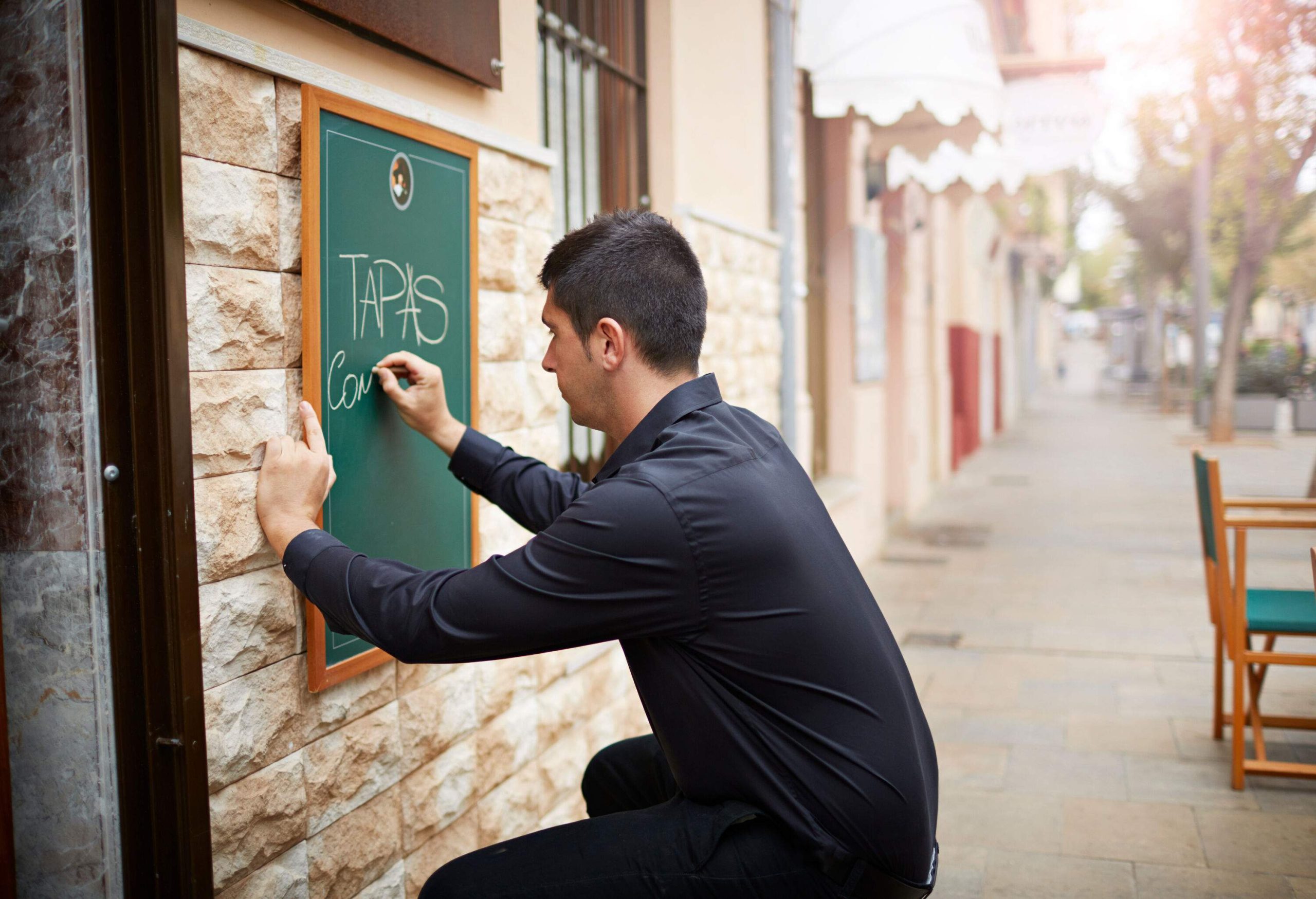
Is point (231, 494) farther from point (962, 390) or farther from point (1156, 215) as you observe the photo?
point (1156, 215)

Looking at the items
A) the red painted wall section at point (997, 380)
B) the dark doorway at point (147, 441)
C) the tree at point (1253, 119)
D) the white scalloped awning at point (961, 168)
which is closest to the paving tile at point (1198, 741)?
the dark doorway at point (147, 441)

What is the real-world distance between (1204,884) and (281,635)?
306 centimetres

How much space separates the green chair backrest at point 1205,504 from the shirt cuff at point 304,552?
3.82 metres

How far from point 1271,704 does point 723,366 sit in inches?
122

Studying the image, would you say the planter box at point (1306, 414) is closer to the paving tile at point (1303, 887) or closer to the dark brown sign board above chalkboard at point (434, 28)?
the paving tile at point (1303, 887)

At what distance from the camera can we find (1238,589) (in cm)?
444

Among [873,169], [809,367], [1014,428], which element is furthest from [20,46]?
[1014,428]

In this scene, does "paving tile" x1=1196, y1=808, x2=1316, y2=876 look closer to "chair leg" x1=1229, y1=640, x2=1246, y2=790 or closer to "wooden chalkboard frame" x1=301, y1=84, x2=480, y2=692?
"chair leg" x1=1229, y1=640, x2=1246, y2=790

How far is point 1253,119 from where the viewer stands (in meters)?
15.7

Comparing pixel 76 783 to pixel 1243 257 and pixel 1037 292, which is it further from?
pixel 1037 292

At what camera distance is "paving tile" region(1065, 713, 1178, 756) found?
5.09 metres

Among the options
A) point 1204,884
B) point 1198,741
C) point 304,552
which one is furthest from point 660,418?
point 1198,741

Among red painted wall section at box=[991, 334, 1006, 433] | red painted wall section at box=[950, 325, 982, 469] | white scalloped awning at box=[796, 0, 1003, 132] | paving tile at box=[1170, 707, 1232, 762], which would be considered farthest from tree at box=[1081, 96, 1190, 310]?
paving tile at box=[1170, 707, 1232, 762]

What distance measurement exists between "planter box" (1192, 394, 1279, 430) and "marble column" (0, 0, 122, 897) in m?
21.6
